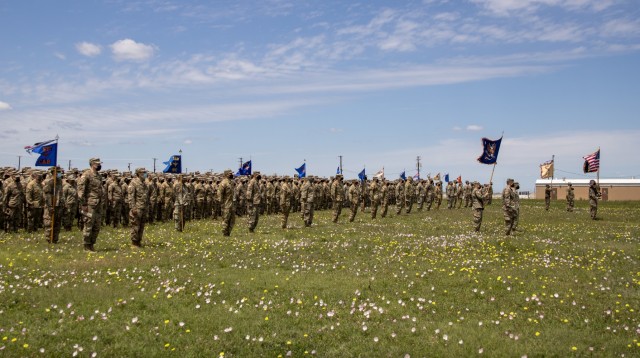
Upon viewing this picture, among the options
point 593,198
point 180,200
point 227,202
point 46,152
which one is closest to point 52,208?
point 46,152

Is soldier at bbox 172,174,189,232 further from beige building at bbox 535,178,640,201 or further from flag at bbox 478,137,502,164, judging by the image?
beige building at bbox 535,178,640,201

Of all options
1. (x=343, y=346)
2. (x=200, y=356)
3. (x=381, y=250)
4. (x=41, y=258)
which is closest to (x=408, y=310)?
Result: (x=343, y=346)

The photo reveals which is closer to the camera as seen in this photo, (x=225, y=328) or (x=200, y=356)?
(x=200, y=356)

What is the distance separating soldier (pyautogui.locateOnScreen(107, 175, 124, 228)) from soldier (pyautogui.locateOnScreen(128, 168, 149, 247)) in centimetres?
660

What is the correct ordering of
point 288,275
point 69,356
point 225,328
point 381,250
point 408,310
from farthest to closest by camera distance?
1. point 381,250
2. point 288,275
3. point 408,310
4. point 225,328
5. point 69,356

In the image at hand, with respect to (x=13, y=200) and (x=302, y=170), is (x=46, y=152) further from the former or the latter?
(x=302, y=170)

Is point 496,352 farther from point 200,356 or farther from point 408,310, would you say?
point 200,356

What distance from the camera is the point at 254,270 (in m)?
14.6

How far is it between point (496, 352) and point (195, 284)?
7094 millimetres

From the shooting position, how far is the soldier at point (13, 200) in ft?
75.5

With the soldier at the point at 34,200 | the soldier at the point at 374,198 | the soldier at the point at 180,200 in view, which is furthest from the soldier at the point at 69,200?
the soldier at the point at 374,198

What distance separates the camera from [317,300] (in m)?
11.3

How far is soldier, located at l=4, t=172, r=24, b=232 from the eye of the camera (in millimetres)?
23016

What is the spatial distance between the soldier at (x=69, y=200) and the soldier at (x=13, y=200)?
1.88 meters
